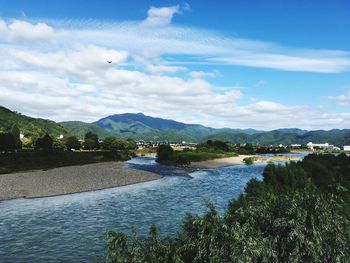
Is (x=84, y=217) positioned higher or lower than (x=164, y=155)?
lower

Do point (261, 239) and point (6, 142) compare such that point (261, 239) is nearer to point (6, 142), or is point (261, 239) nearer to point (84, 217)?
point (84, 217)

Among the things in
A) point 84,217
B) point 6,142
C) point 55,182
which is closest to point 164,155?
point 6,142

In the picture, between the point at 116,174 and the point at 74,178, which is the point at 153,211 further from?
the point at 116,174

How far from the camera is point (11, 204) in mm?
53375

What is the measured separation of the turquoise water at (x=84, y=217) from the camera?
3219 centimetres

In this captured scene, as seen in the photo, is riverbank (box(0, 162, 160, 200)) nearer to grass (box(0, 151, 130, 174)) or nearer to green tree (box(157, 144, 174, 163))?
grass (box(0, 151, 130, 174))

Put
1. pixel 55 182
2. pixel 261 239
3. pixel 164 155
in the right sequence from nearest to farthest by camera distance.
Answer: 1. pixel 261 239
2. pixel 55 182
3. pixel 164 155

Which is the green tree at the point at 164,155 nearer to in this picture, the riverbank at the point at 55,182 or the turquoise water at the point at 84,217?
the riverbank at the point at 55,182

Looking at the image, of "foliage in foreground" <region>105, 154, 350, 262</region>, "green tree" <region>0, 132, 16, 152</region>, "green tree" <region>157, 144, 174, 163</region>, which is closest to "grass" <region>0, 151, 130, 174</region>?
"green tree" <region>0, 132, 16, 152</region>

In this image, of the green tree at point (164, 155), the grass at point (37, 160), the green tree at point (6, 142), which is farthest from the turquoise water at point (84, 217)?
the green tree at point (164, 155)

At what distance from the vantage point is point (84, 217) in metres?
44.9

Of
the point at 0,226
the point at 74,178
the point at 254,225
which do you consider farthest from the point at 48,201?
the point at 254,225

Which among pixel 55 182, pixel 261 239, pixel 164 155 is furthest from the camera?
pixel 164 155

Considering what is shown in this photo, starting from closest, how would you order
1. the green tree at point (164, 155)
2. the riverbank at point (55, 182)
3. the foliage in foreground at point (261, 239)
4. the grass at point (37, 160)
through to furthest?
the foliage in foreground at point (261, 239), the riverbank at point (55, 182), the grass at point (37, 160), the green tree at point (164, 155)
